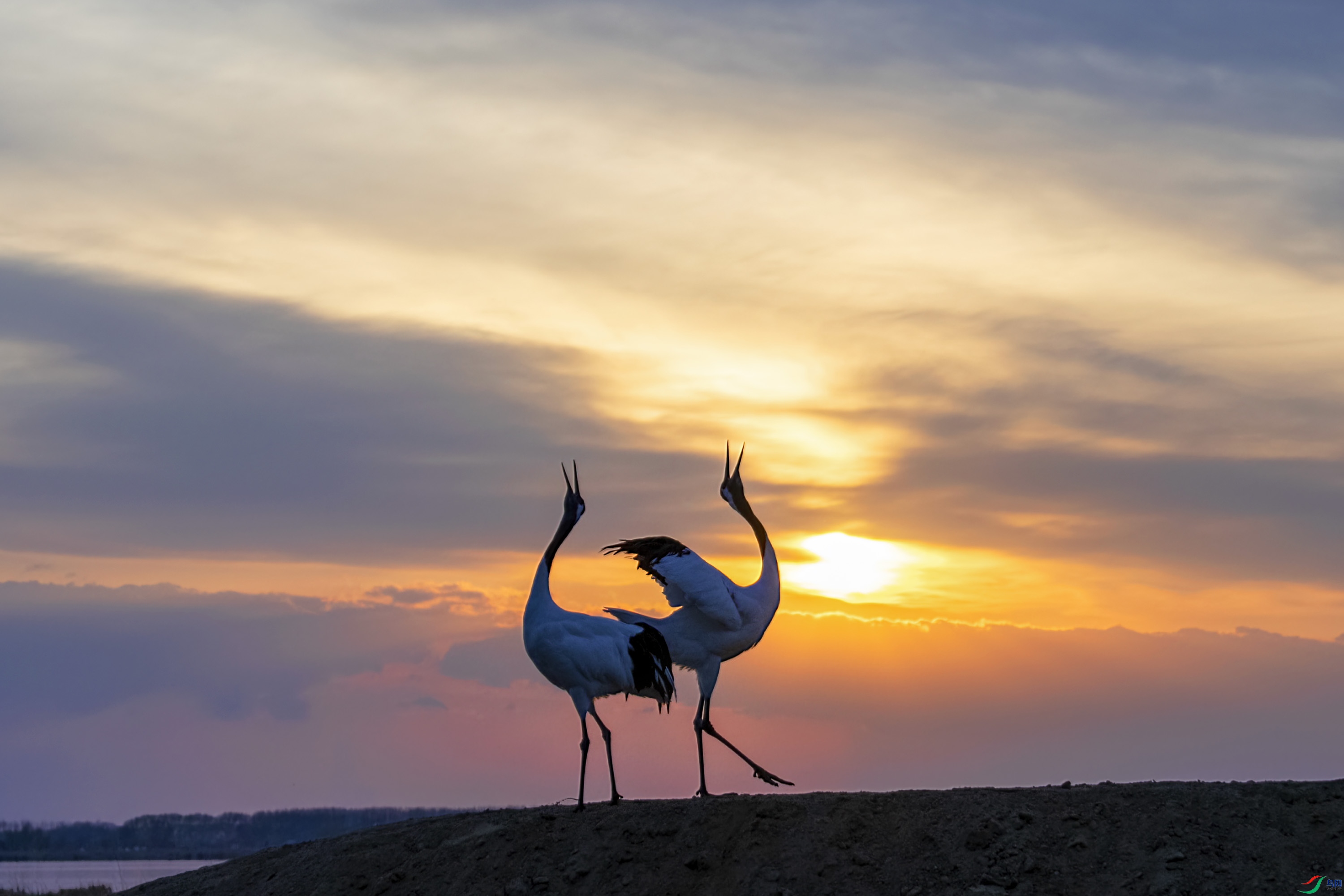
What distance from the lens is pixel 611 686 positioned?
21672mm

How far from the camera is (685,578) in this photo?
22625 mm

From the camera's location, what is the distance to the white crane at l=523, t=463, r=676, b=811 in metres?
21.5

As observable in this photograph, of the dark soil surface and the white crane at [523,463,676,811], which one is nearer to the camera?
the dark soil surface

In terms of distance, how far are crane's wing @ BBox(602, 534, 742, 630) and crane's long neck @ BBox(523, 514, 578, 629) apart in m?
0.99

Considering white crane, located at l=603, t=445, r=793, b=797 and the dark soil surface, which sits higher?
white crane, located at l=603, t=445, r=793, b=797

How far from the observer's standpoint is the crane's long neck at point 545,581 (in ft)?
73.0

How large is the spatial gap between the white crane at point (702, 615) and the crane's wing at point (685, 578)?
0.01 metres

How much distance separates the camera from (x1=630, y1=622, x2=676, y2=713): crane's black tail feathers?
21953mm

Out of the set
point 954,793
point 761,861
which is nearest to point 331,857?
point 761,861

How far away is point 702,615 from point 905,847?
6149mm

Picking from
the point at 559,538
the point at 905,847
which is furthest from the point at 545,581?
the point at 905,847

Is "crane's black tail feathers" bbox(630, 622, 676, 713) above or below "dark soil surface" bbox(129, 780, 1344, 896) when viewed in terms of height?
above

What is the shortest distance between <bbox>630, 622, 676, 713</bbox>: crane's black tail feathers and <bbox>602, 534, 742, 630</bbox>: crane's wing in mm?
802

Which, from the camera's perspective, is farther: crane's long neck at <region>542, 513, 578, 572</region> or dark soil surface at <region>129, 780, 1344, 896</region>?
crane's long neck at <region>542, 513, 578, 572</region>
